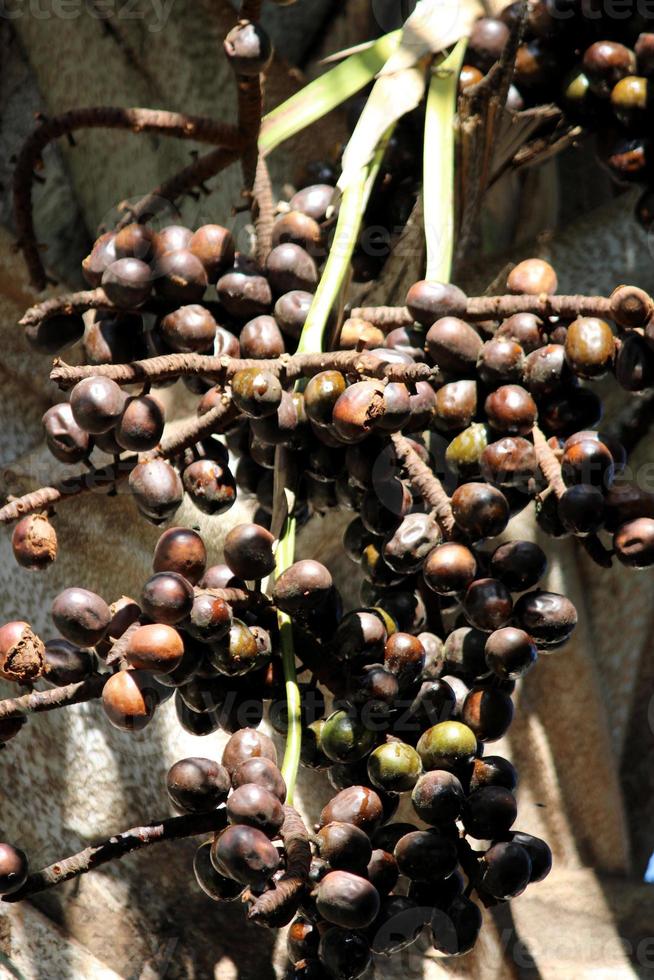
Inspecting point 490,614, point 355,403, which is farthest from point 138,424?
point 490,614

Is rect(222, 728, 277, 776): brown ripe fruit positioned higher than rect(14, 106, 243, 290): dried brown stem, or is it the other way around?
rect(14, 106, 243, 290): dried brown stem

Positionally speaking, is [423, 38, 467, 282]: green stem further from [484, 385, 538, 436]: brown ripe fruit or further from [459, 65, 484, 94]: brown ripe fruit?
[484, 385, 538, 436]: brown ripe fruit

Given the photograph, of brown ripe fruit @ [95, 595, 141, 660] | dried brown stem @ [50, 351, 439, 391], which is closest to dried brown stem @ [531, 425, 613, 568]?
dried brown stem @ [50, 351, 439, 391]

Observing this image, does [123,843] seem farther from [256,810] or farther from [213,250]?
[213,250]

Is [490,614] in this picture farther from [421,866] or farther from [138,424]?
[138,424]

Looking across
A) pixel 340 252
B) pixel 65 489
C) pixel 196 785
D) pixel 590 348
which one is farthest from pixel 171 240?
pixel 196 785

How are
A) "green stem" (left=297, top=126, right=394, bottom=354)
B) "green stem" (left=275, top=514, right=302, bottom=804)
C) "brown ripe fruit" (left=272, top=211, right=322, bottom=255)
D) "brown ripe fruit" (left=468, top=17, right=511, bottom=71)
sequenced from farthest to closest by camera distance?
"brown ripe fruit" (left=468, top=17, right=511, bottom=71)
"brown ripe fruit" (left=272, top=211, right=322, bottom=255)
"green stem" (left=297, top=126, right=394, bottom=354)
"green stem" (left=275, top=514, right=302, bottom=804)
